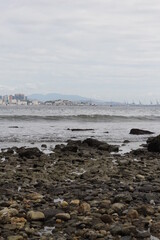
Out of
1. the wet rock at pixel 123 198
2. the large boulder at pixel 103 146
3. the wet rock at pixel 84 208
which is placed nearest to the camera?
the wet rock at pixel 84 208

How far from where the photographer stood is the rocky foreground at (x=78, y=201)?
20.2 ft

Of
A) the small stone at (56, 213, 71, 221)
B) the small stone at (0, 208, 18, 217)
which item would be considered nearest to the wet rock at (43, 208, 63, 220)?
the small stone at (56, 213, 71, 221)

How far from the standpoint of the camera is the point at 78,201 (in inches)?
309

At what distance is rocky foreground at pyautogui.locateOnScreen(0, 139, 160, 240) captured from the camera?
6.15 m

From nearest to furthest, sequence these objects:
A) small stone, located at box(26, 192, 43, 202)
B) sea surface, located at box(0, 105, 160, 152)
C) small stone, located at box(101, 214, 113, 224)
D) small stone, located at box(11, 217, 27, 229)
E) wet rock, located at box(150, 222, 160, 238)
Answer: wet rock, located at box(150, 222, 160, 238) < small stone, located at box(11, 217, 27, 229) < small stone, located at box(101, 214, 113, 224) < small stone, located at box(26, 192, 43, 202) < sea surface, located at box(0, 105, 160, 152)

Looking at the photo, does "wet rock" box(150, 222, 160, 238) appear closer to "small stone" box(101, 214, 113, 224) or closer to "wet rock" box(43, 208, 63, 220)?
"small stone" box(101, 214, 113, 224)

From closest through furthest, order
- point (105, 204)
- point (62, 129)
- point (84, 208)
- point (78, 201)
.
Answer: point (84, 208) < point (105, 204) < point (78, 201) < point (62, 129)

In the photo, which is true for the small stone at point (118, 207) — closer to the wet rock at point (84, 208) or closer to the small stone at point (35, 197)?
the wet rock at point (84, 208)

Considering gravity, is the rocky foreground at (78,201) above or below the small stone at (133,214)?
below

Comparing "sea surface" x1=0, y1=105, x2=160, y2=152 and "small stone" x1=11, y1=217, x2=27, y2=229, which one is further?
"sea surface" x1=0, y1=105, x2=160, y2=152

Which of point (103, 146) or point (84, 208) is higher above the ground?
point (84, 208)

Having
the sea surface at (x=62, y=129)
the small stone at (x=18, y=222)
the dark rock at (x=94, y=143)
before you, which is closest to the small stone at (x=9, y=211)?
the small stone at (x=18, y=222)

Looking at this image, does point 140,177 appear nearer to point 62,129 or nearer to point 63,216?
point 63,216

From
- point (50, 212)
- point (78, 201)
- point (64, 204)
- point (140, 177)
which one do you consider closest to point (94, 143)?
point (140, 177)
